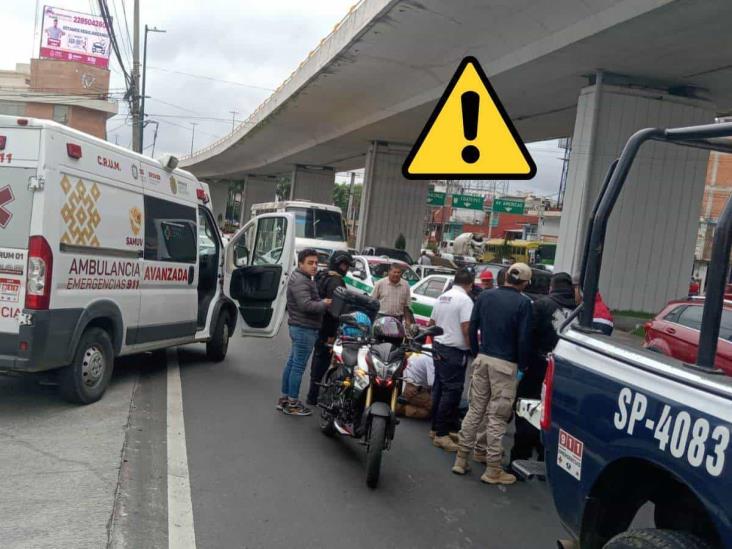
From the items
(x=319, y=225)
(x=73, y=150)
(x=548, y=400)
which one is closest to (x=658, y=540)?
(x=548, y=400)

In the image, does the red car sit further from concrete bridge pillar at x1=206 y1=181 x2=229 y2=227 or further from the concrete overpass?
concrete bridge pillar at x1=206 y1=181 x2=229 y2=227

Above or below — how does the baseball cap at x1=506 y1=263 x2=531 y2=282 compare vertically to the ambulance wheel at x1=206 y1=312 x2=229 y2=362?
above

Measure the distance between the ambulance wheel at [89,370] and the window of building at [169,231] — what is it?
1.19 meters

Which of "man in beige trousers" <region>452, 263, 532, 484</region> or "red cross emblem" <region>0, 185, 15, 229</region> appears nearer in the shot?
"man in beige trousers" <region>452, 263, 532, 484</region>

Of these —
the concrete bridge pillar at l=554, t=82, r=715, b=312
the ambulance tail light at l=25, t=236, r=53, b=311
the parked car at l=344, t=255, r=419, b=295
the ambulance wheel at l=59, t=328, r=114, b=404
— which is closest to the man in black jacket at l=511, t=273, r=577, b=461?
the ambulance wheel at l=59, t=328, r=114, b=404

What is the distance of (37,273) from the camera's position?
19.6 ft

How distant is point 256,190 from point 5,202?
2226 inches

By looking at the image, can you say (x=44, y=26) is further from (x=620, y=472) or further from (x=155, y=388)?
(x=620, y=472)

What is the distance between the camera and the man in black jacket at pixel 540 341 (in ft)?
19.1

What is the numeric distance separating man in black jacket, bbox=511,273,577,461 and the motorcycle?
864mm

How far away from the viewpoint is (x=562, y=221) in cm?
1673

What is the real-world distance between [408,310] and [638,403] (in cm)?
557

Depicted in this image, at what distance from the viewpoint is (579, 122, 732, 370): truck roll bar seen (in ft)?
8.80

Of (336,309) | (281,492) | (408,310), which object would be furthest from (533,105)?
(281,492)
